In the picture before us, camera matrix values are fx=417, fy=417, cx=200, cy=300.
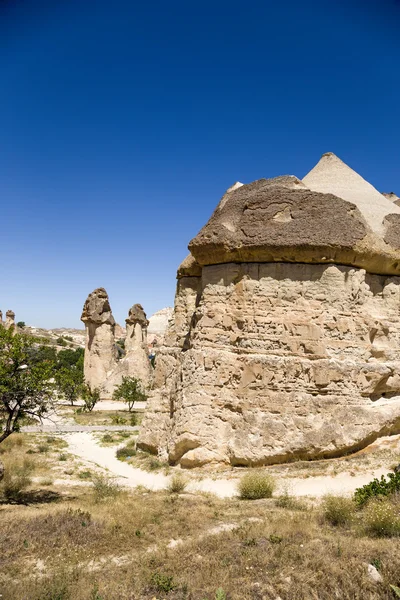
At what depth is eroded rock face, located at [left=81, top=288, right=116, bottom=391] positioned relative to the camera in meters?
35.2

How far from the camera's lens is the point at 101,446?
712 inches

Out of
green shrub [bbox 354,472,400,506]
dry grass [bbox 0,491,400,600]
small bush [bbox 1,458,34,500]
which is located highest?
green shrub [bbox 354,472,400,506]

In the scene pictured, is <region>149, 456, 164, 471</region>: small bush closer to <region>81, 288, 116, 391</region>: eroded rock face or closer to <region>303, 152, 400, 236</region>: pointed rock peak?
<region>303, 152, 400, 236</region>: pointed rock peak

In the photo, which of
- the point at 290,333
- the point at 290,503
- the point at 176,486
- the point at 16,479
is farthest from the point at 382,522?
the point at 16,479

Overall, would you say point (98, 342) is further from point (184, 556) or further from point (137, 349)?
point (184, 556)

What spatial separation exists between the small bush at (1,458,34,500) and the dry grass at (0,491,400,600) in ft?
6.90

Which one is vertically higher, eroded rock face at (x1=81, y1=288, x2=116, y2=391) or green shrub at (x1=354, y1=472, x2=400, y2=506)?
eroded rock face at (x1=81, y1=288, x2=116, y2=391)

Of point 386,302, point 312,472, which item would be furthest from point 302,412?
point 386,302

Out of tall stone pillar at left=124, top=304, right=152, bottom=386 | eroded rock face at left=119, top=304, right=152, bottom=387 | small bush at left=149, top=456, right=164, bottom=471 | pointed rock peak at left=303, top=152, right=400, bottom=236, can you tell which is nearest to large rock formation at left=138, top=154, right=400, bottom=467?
pointed rock peak at left=303, top=152, right=400, bottom=236

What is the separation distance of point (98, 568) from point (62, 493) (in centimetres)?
541

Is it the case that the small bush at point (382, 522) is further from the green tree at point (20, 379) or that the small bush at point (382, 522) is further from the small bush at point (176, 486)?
the green tree at point (20, 379)

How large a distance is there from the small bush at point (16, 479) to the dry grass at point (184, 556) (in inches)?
82.8

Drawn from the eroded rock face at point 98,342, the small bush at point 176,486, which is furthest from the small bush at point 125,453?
the eroded rock face at point 98,342

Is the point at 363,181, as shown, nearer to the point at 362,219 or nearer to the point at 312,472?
the point at 362,219
